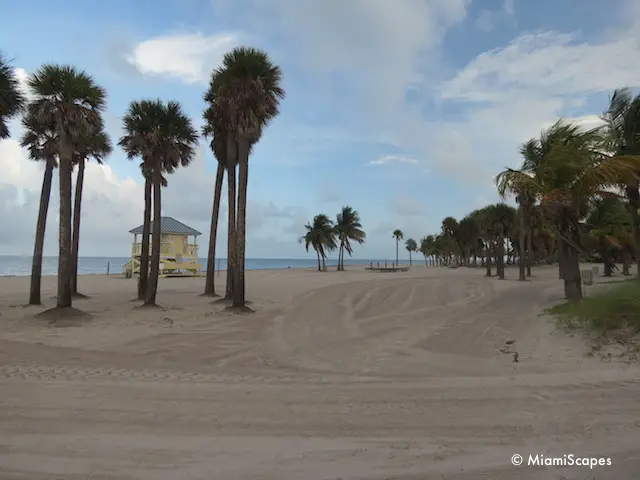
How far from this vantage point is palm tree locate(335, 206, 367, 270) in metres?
64.8

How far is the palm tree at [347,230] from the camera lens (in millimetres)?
64750

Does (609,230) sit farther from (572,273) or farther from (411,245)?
(411,245)

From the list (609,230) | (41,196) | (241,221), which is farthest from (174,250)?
Answer: (609,230)

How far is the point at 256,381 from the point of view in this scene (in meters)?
7.17

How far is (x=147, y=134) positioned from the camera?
61.6ft

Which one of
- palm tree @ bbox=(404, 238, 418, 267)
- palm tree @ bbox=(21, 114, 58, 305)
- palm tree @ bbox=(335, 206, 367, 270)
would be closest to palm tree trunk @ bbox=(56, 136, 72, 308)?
palm tree @ bbox=(21, 114, 58, 305)

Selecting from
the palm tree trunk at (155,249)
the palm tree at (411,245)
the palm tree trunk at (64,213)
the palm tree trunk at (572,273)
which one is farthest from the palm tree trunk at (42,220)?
the palm tree at (411,245)

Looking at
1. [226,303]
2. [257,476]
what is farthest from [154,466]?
[226,303]

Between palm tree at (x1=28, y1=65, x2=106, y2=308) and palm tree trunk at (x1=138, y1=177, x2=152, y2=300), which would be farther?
palm tree trunk at (x1=138, y1=177, x2=152, y2=300)

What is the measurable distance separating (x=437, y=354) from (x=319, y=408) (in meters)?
4.09

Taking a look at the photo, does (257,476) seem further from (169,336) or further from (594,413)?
(169,336)

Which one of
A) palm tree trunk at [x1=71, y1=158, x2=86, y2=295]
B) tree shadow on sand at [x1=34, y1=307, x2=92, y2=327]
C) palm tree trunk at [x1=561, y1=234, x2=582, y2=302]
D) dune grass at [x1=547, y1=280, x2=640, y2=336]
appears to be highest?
palm tree trunk at [x1=71, y1=158, x2=86, y2=295]

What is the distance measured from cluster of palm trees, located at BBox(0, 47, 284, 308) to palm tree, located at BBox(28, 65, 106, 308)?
0.10 ft

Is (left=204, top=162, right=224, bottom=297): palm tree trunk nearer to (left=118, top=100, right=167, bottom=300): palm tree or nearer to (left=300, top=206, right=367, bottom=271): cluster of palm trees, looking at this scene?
(left=118, top=100, right=167, bottom=300): palm tree
